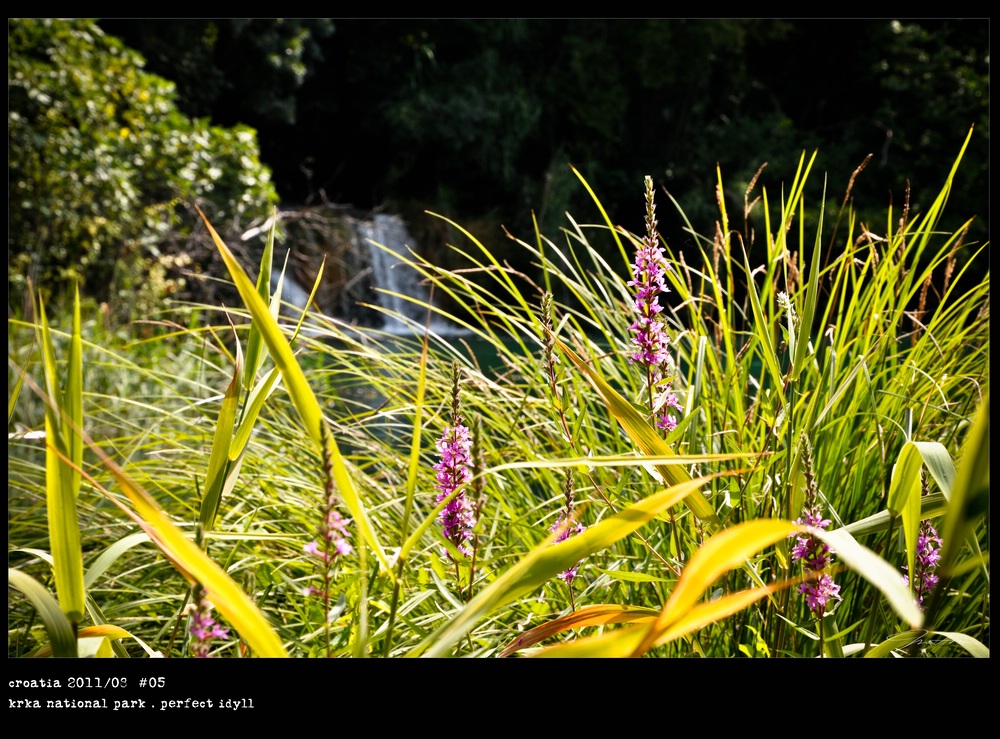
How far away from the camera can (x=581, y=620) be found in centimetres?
71

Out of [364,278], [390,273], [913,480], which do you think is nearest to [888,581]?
[913,480]

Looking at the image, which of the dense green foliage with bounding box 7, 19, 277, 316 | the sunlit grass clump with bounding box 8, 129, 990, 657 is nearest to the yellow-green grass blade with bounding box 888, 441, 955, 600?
the sunlit grass clump with bounding box 8, 129, 990, 657

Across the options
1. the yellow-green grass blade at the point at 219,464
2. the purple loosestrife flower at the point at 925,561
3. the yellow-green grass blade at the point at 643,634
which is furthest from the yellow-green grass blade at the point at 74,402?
the purple loosestrife flower at the point at 925,561

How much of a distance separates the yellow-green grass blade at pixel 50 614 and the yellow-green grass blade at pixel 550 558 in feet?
0.94

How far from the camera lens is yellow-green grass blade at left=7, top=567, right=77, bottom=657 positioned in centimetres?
57

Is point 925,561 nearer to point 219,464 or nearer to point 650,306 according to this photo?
point 650,306

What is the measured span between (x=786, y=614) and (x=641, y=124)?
13.6 metres

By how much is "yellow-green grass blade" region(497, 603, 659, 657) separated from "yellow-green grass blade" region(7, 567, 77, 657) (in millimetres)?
365

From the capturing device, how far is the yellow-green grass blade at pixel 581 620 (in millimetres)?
699

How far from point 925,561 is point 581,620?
468 millimetres

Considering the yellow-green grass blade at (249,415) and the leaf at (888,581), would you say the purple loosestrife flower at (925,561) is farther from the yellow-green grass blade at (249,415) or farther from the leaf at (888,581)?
the yellow-green grass blade at (249,415)

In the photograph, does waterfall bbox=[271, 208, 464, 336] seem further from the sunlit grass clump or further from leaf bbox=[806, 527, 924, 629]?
leaf bbox=[806, 527, 924, 629]

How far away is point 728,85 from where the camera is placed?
43.0ft

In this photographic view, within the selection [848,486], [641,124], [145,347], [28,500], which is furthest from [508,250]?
[848,486]
